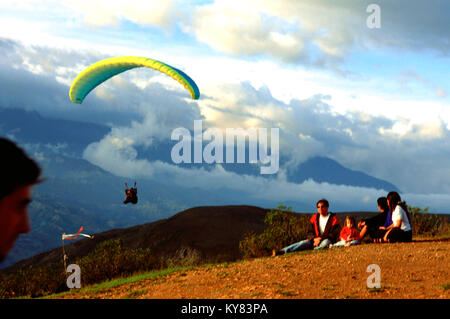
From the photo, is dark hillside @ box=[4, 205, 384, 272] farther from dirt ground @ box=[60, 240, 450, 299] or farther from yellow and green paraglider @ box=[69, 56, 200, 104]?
dirt ground @ box=[60, 240, 450, 299]

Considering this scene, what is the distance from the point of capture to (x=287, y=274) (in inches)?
499

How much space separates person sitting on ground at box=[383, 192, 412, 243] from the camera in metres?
15.7

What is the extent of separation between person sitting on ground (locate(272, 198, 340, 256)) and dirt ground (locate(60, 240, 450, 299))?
69cm

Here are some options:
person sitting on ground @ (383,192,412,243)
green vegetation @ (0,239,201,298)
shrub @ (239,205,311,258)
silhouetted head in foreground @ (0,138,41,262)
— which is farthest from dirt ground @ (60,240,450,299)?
silhouetted head in foreground @ (0,138,41,262)

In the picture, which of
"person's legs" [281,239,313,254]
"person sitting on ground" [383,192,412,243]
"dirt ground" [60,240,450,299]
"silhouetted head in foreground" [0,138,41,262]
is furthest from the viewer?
"person's legs" [281,239,313,254]

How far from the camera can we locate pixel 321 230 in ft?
54.3

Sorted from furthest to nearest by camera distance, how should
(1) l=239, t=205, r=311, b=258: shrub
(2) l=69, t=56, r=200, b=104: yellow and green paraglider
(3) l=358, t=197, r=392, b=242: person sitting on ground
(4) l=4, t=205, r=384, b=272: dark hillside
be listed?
(4) l=4, t=205, r=384, b=272: dark hillside < (1) l=239, t=205, r=311, b=258: shrub < (2) l=69, t=56, r=200, b=104: yellow and green paraglider < (3) l=358, t=197, r=392, b=242: person sitting on ground

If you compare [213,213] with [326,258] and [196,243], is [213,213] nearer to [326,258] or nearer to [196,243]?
[196,243]

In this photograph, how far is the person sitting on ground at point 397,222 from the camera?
15.7m

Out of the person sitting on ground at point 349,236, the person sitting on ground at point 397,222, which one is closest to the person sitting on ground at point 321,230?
the person sitting on ground at point 349,236

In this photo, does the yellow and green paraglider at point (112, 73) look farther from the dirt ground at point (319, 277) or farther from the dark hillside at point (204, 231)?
the dark hillside at point (204, 231)

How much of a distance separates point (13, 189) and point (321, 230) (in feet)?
50.0
